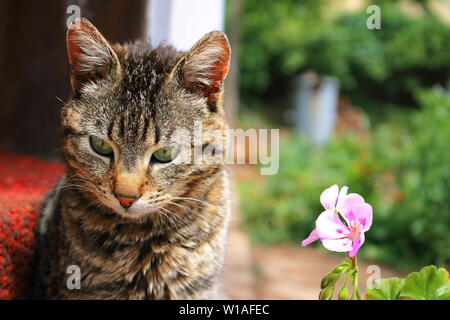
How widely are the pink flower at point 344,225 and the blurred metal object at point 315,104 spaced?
5647 millimetres

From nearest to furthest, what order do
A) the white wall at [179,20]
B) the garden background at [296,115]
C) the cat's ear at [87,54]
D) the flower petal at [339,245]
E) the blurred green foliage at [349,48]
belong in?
1. the flower petal at [339,245]
2. the cat's ear at [87,54]
3. the white wall at [179,20]
4. the garden background at [296,115]
5. the blurred green foliage at [349,48]

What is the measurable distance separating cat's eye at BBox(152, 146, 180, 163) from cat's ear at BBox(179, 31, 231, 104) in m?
0.18

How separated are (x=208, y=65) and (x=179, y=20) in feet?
2.94

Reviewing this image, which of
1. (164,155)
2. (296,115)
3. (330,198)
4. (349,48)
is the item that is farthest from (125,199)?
(349,48)

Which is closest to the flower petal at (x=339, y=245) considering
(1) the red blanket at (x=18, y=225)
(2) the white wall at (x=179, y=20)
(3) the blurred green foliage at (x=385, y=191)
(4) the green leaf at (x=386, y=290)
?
(4) the green leaf at (x=386, y=290)

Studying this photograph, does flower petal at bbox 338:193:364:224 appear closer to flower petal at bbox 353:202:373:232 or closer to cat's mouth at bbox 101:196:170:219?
flower petal at bbox 353:202:373:232

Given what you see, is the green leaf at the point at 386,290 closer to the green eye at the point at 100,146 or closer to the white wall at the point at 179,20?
the green eye at the point at 100,146

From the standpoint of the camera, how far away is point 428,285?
87 cm

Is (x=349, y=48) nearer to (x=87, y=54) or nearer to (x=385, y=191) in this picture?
(x=385, y=191)

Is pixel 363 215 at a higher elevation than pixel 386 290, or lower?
higher

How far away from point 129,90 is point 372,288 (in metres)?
0.71

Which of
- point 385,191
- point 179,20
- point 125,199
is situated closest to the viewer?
point 125,199

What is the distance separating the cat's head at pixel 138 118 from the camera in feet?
3.65
